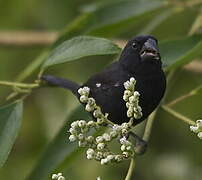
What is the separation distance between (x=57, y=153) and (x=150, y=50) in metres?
0.66

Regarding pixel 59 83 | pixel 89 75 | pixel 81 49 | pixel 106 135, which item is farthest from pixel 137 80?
pixel 89 75

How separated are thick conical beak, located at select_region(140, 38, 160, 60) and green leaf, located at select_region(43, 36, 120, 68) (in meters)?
0.16

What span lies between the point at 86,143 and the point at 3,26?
2509mm

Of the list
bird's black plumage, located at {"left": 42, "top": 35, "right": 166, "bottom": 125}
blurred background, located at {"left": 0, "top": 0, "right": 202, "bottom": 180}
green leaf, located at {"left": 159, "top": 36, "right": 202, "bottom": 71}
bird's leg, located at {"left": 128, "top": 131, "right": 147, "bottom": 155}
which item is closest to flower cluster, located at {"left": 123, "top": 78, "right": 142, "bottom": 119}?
bird's leg, located at {"left": 128, "top": 131, "right": 147, "bottom": 155}

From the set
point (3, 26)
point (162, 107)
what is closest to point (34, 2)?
point (3, 26)

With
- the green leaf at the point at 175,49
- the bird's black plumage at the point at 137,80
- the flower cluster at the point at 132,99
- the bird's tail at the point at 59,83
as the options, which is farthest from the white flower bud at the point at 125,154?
the bird's tail at the point at 59,83

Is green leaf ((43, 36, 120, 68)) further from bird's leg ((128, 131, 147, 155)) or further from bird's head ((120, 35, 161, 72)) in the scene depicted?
bird's leg ((128, 131, 147, 155))

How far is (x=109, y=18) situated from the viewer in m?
3.60

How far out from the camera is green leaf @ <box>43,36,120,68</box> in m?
2.65

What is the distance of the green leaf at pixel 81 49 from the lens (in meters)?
2.65

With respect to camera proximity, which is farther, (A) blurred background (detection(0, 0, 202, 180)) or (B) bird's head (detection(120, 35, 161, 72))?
(A) blurred background (detection(0, 0, 202, 180))

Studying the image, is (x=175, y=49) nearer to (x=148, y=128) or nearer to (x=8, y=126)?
(x=148, y=128)

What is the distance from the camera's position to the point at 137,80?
279 centimetres

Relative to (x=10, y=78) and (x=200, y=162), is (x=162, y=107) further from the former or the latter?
(x=10, y=78)
